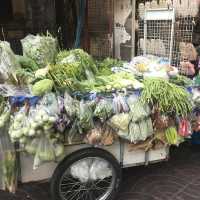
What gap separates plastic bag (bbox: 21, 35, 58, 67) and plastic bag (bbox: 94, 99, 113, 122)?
89 cm

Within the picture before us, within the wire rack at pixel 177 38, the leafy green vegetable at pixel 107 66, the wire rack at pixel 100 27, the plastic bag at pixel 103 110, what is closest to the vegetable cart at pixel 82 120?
the plastic bag at pixel 103 110

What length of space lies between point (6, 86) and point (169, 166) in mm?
2266

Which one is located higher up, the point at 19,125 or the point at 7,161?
the point at 19,125

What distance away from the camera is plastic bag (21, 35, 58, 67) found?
336 cm

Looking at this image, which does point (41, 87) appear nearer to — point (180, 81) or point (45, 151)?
point (45, 151)

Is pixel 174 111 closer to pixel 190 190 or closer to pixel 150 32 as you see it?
pixel 190 190

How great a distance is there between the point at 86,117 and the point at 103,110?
0.58 feet

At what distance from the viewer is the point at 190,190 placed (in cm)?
343

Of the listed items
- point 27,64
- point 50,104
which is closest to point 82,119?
point 50,104

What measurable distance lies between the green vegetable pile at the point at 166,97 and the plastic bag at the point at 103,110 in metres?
0.34

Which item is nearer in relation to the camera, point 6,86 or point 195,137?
point 6,86

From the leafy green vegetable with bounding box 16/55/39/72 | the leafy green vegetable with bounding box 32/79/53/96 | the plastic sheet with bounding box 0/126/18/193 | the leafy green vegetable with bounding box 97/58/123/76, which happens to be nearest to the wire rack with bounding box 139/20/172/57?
the leafy green vegetable with bounding box 97/58/123/76

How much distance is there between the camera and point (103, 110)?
2826 millimetres

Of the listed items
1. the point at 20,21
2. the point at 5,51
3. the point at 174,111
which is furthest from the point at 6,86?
the point at 20,21
